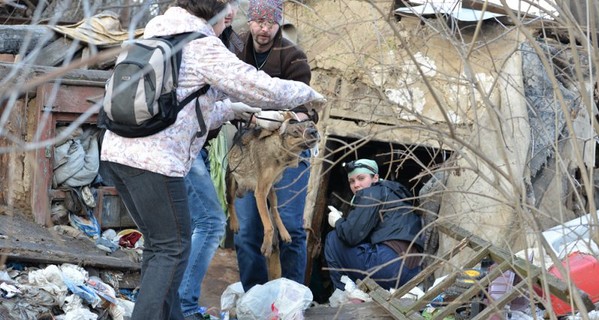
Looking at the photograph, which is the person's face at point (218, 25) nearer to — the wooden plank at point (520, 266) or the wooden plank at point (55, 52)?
the wooden plank at point (520, 266)

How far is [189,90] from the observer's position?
464 centimetres

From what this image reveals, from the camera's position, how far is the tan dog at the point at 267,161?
570cm

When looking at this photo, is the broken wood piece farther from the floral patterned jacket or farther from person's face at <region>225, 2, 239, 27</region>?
the floral patterned jacket

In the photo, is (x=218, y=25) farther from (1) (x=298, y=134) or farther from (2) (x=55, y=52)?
(2) (x=55, y=52)

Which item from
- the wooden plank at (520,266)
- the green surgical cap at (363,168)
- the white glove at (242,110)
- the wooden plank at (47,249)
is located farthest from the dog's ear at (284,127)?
the green surgical cap at (363,168)

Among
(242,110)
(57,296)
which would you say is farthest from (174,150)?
(57,296)

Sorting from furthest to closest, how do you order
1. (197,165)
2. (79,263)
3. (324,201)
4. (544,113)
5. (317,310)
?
(324,201) → (544,113) → (79,263) → (317,310) → (197,165)

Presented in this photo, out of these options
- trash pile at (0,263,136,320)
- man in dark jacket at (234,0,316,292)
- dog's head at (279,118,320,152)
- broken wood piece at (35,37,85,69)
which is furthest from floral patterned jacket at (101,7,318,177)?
broken wood piece at (35,37,85,69)

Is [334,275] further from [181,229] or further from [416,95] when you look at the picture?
[181,229]

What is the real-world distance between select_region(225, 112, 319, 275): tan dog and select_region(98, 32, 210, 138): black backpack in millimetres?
1174

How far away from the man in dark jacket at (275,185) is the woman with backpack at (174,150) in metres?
1.00

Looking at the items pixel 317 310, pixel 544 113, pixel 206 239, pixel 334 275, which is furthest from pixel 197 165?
pixel 544 113

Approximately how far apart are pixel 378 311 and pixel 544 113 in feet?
9.31

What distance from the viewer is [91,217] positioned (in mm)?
8047
